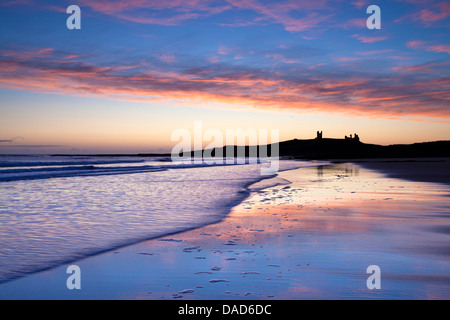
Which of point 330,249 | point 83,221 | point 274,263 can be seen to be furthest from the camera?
point 83,221

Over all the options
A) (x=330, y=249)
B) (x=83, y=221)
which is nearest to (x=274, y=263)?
(x=330, y=249)

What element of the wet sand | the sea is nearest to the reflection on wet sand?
the wet sand

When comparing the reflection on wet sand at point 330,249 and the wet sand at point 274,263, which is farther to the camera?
the reflection on wet sand at point 330,249

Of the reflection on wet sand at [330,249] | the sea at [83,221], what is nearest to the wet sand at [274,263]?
the reflection on wet sand at [330,249]

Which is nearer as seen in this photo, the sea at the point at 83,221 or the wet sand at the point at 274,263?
the wet sand at the point at 274,263

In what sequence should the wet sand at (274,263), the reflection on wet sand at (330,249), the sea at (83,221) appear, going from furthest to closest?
the sea at (83,221) < the reflection on wet sand at (330,249) < the wet sand at (274,263)

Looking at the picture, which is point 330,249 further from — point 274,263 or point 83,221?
point 83,221

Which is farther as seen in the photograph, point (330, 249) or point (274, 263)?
point (330, 249)

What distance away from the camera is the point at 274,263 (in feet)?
17.6

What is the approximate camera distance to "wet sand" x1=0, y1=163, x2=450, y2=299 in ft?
14.1

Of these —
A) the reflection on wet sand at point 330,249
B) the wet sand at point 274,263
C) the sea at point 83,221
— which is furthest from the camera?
the sea at point 83,221

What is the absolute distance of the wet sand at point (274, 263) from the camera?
430cm

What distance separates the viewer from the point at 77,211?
396 inches

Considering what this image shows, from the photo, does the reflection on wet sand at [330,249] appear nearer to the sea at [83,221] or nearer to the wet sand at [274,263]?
the wet sand at [274,263]
